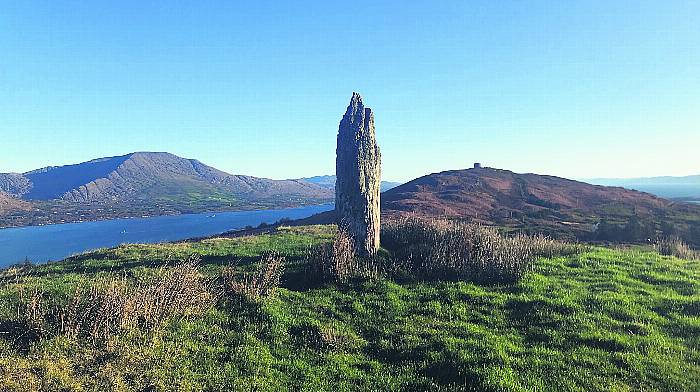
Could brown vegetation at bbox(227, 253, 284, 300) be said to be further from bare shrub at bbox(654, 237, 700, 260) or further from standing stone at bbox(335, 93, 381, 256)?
bare shrub at bbox(654, 237, 700, 260)

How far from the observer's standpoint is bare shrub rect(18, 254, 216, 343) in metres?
12.4

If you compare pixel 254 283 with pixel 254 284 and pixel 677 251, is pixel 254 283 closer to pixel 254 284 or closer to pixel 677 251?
pixel 254 284

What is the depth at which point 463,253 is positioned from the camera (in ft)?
64.2

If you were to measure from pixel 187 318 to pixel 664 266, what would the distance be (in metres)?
21.7

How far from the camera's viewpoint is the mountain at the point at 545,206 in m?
46.7

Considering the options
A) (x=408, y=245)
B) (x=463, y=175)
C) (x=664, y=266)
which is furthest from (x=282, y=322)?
(x=463, y=175)

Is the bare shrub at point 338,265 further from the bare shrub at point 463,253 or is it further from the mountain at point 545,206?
the mountain at point 545,206

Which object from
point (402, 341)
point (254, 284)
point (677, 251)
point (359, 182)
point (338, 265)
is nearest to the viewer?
point (402, 341)

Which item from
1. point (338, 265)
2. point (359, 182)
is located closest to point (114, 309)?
point (338, 265)

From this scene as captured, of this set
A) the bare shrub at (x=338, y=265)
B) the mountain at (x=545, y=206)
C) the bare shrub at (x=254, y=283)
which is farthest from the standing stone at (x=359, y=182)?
the mountain at (x=545, y=206)

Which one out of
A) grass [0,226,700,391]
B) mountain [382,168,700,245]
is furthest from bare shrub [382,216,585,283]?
mountain [382,168,700,245]

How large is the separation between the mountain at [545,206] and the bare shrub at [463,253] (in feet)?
91.7

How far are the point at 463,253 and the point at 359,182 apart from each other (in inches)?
263

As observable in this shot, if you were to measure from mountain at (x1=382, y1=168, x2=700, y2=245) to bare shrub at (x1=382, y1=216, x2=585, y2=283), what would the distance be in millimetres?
27945
